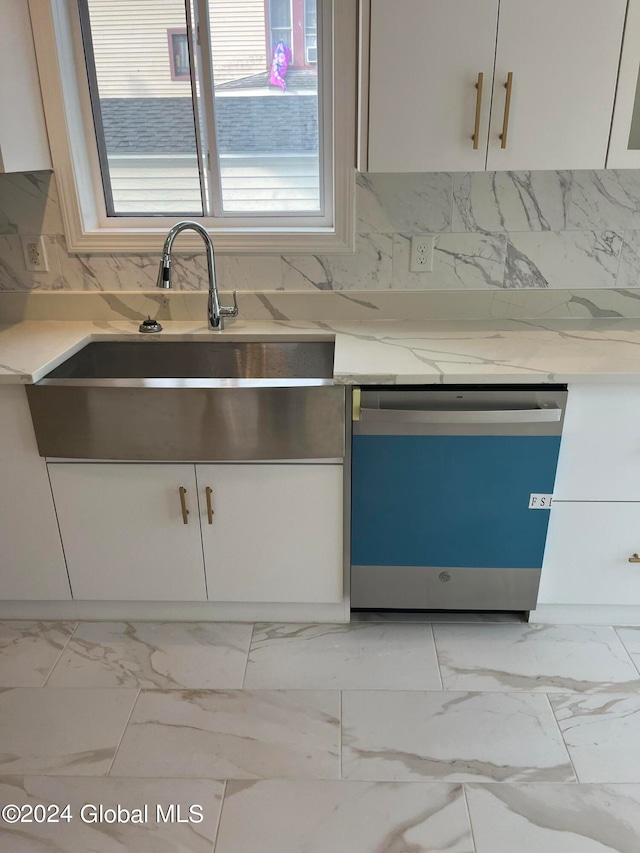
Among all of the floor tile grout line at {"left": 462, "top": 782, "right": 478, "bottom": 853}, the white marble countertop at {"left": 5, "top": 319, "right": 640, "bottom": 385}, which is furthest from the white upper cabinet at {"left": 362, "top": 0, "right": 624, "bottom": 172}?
the floor tile grout line at {"left": 462, "top": 782, "right": 478, "bottom": 853}

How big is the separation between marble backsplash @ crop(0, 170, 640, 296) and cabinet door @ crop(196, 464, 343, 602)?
0.73 meters

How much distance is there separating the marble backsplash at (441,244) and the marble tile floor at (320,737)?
1147 mm

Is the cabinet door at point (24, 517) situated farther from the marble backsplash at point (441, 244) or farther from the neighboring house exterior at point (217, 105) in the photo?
the neighboring house exterior at point (217, 105)

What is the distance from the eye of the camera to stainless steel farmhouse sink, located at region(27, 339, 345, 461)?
178 centimetres

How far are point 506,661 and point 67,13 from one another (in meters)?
2.41

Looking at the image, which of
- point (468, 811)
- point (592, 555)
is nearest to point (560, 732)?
point (468, 811)

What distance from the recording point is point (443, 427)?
1796mm

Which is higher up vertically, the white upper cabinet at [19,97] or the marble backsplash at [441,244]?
the white upper cabinet at [19,97]

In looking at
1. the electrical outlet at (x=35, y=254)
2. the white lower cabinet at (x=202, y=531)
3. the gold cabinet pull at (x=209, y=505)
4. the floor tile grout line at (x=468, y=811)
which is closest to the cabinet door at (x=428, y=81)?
the white lower cabinet at (x=202, y=531)

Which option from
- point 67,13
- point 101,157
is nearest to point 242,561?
point 101,157

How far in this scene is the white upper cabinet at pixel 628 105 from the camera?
163 cm

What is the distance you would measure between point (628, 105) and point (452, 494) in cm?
113

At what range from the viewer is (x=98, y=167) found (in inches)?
88.4

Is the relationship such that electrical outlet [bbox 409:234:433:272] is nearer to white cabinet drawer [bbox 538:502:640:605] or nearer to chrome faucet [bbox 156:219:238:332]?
chrome faucet [bbox 156:219:238:332]
